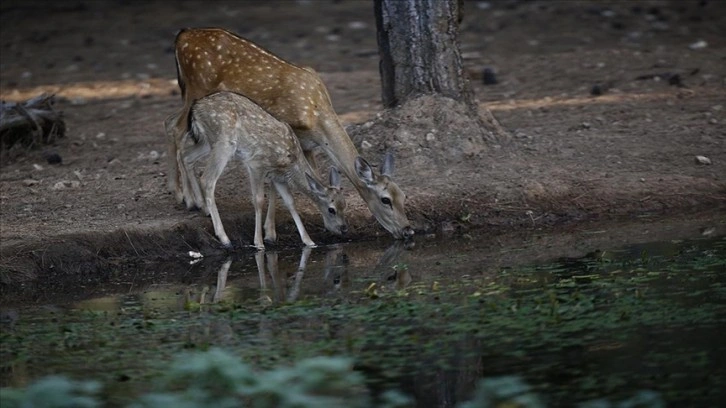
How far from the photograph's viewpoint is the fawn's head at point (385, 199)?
30.8 feet

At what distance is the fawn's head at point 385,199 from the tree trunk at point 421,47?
1.22m

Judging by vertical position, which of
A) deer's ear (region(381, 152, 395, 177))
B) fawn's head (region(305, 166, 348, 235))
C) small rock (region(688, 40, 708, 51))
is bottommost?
small rock (region(688, 40, 708, 51))

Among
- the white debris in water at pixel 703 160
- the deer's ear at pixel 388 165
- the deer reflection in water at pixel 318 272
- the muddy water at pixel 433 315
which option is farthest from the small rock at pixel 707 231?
the deer's ear at pixel 388 165

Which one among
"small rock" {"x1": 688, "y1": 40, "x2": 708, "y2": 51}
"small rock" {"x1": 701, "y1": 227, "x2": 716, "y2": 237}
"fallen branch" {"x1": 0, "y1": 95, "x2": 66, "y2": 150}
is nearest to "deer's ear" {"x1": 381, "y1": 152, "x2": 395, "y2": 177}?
"small rock" {"x1": 701, "y1": 227, "x2": 716, "y2": 237}

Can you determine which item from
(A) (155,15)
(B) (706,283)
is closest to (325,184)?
(B) (706,283)

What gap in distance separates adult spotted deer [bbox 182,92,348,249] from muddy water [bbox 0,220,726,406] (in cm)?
29

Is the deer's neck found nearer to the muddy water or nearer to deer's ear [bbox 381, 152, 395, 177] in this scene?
deer's ear [bbox 381, 152, 395, 177]

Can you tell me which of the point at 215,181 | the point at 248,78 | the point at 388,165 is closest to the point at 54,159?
the point at 248,78

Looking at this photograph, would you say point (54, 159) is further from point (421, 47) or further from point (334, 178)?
point (421, 47)

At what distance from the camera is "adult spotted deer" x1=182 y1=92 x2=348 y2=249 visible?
9336 mm

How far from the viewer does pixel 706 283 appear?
7613mm

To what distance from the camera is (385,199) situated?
9.41 meters

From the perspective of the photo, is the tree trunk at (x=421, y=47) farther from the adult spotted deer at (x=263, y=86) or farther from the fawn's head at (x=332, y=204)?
the fawn's head at (x=332, y=204)

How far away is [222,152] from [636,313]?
3.56 meters
